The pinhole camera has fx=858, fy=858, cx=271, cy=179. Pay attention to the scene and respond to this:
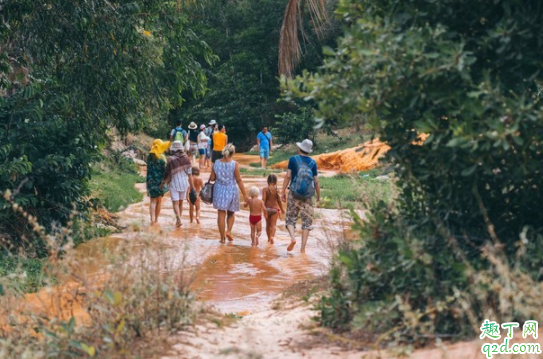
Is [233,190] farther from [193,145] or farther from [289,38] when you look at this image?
[193,145]

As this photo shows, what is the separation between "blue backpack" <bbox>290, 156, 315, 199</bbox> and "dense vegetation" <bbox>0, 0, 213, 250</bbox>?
2904 millimetres

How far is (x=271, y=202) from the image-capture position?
45.8 ft

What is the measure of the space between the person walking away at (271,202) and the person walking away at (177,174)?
198 cm

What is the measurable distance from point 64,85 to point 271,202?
3.74m

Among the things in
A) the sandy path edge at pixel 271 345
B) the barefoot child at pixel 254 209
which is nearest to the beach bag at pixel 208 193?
the barefoot child at pixel 254 209

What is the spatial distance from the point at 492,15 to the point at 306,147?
604cm

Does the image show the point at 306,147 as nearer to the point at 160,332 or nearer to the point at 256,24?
the point at 160,332

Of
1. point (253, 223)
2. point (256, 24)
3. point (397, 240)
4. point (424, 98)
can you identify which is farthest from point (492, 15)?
point (256, 24)

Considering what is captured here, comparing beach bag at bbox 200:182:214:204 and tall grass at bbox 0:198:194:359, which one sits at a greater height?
beach bag at bbox 200:182:214:204

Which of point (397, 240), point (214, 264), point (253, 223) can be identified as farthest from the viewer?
point (253, 223)

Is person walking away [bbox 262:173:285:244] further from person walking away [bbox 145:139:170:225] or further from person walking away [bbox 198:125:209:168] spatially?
person walking away [bbox 198:125:209:168]

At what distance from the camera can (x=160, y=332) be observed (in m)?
6.45

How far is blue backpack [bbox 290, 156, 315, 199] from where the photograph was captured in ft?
41.6

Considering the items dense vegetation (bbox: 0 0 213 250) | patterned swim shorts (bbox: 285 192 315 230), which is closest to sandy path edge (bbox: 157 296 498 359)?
patterned swim shorts (bbox: 285 192 315 230)
